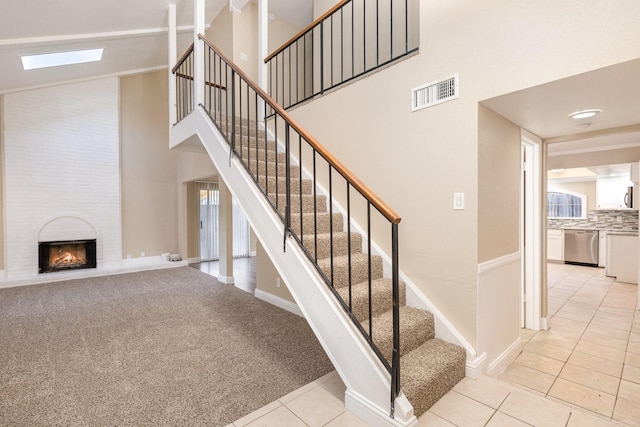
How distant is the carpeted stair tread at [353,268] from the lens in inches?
94.9

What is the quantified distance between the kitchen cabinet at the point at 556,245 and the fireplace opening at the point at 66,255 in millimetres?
10463

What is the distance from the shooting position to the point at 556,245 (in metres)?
7.30

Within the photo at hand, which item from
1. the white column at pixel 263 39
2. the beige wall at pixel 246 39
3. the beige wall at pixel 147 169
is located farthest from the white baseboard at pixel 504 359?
the beige wall at pixel 147 169

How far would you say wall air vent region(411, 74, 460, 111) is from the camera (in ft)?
7.64

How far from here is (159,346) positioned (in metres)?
2.92

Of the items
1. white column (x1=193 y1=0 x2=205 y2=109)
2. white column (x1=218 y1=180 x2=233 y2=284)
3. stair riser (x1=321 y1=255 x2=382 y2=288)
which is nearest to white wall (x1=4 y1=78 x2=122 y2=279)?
white column (x1=218 y1=180 x2=233 y2=284)

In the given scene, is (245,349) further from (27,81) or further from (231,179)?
(27,81)

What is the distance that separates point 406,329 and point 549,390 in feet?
4.07

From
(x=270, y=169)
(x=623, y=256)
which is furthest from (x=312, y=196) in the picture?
(x=623, y=256)

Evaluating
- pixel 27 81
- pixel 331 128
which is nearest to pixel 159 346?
pixel 331 128

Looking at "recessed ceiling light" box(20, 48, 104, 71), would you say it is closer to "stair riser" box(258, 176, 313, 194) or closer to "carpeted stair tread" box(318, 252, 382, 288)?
"stair riser" box(258, 176, 313, 194)

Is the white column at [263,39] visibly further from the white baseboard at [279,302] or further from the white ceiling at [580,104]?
the white ceiling at [580,104]

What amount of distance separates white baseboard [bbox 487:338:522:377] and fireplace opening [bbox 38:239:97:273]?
7.25 meters

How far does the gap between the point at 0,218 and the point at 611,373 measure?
28.9ft
